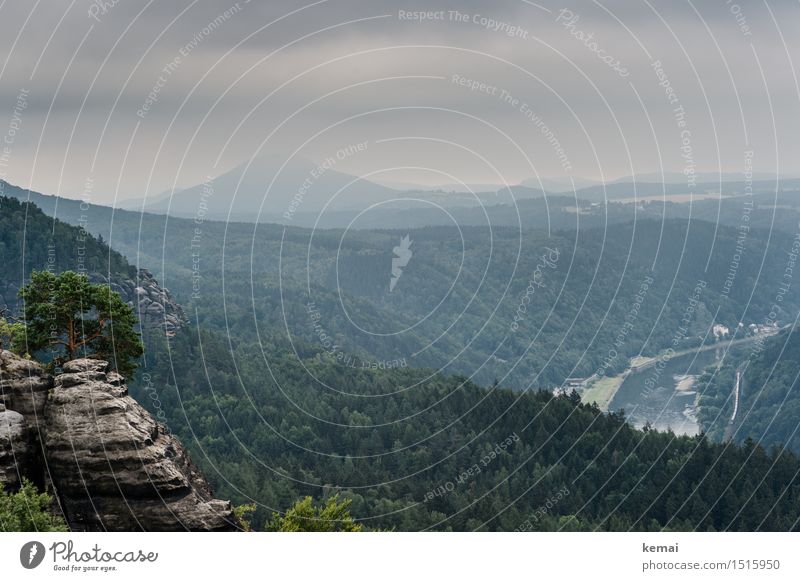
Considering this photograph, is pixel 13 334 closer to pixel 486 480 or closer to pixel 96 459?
pixel 96 459

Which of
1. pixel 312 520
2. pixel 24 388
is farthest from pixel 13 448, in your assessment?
pixel 312 520

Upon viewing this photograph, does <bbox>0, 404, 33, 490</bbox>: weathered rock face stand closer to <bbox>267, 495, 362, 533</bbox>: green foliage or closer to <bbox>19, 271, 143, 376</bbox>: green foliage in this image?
<bbox>19, 271, 143, 376</bbox>: green foliage

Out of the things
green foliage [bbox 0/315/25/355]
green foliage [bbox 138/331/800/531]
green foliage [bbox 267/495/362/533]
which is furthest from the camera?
green foliage [bbox 138/331/800/531]

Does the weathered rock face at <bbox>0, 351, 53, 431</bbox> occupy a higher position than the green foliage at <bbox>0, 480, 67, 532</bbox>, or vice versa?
the weathered rock face at <bbox>0, 351, 53, 431</bbox>

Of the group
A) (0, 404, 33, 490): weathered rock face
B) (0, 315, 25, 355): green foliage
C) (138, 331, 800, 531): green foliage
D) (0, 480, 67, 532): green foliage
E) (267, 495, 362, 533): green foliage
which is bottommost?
(138, 331, 800, 531): green foliage

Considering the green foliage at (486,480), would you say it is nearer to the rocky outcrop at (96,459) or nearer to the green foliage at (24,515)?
the rocky outcrop at (96,459)

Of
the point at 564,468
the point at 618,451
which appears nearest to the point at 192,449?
the point at 564,468

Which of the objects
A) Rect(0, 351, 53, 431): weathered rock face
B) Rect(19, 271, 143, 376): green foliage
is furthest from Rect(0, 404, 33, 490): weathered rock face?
Rect(19, 271, 143, 376): green foliage
